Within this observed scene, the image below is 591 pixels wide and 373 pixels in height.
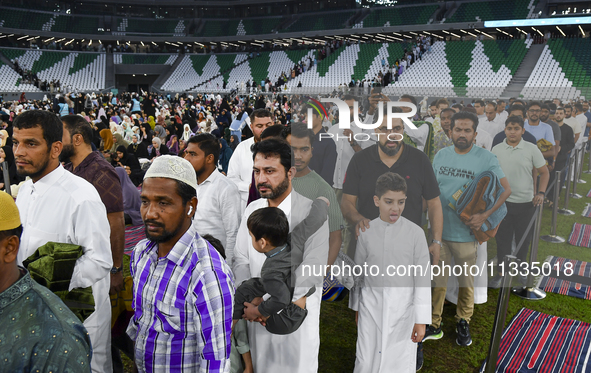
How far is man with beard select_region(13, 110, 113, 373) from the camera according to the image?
6.45ft

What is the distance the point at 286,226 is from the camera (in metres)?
2.17

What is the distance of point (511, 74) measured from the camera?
70.0ft

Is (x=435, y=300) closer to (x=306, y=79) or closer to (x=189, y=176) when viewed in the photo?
(x=189, y=176)

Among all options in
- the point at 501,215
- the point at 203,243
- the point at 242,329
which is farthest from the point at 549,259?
the point at 203,243

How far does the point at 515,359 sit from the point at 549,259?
2.34 metres

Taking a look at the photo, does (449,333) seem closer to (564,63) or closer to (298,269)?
(298,269)

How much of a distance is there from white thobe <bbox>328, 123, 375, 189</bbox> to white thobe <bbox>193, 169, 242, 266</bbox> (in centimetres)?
77

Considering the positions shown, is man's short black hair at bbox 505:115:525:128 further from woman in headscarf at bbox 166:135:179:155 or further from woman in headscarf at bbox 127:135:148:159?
woman in headscarf at bbox 166:135:179:155

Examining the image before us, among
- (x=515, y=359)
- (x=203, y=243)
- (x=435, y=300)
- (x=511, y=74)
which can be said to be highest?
(x=511, y=74)

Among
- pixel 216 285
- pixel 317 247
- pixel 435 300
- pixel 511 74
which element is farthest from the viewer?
pixel 511 74

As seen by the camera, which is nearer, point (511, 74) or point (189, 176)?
point (189, 176)

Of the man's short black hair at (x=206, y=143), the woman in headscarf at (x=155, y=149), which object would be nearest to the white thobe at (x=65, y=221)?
the man's short black hair at (x=206, y=143)

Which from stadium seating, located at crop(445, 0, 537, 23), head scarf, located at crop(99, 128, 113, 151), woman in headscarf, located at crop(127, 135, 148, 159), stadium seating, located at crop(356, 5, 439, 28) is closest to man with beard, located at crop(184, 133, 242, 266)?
head scarf, located at crop(99, 128, 113, 151)

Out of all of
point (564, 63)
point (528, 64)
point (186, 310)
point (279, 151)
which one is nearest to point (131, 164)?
point (279, 151)
